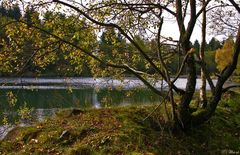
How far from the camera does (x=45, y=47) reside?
1132cm

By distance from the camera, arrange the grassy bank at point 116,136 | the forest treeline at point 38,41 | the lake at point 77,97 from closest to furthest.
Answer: the grassy bank at point 116,136 → the forest treeline at point 38,41 → the lake at point 77,97

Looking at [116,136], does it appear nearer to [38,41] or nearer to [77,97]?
[38,41]

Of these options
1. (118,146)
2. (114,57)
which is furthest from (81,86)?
(118,146)

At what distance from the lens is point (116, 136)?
412 inches

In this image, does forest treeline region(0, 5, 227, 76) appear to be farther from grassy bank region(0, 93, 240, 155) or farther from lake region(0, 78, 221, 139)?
grassy bank region(0, 93, 240, 155)

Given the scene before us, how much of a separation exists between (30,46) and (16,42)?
1.75ft

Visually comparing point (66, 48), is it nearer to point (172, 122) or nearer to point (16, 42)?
point (16, 42)

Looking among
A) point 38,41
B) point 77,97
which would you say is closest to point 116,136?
point 38,41

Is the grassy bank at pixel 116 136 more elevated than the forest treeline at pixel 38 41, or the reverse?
the forest treeline at pixel 38 41

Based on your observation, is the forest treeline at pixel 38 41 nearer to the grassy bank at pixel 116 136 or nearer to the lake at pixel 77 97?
the lake at pixel 77 97

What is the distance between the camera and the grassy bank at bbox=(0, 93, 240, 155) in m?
10.3

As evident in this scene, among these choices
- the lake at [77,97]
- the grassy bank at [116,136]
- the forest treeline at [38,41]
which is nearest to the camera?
the grassy bank at [116,136]

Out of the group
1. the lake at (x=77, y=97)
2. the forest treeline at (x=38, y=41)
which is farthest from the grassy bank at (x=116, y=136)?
the forest treeline at (x=38, y=41)

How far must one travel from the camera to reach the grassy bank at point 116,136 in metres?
10.3
